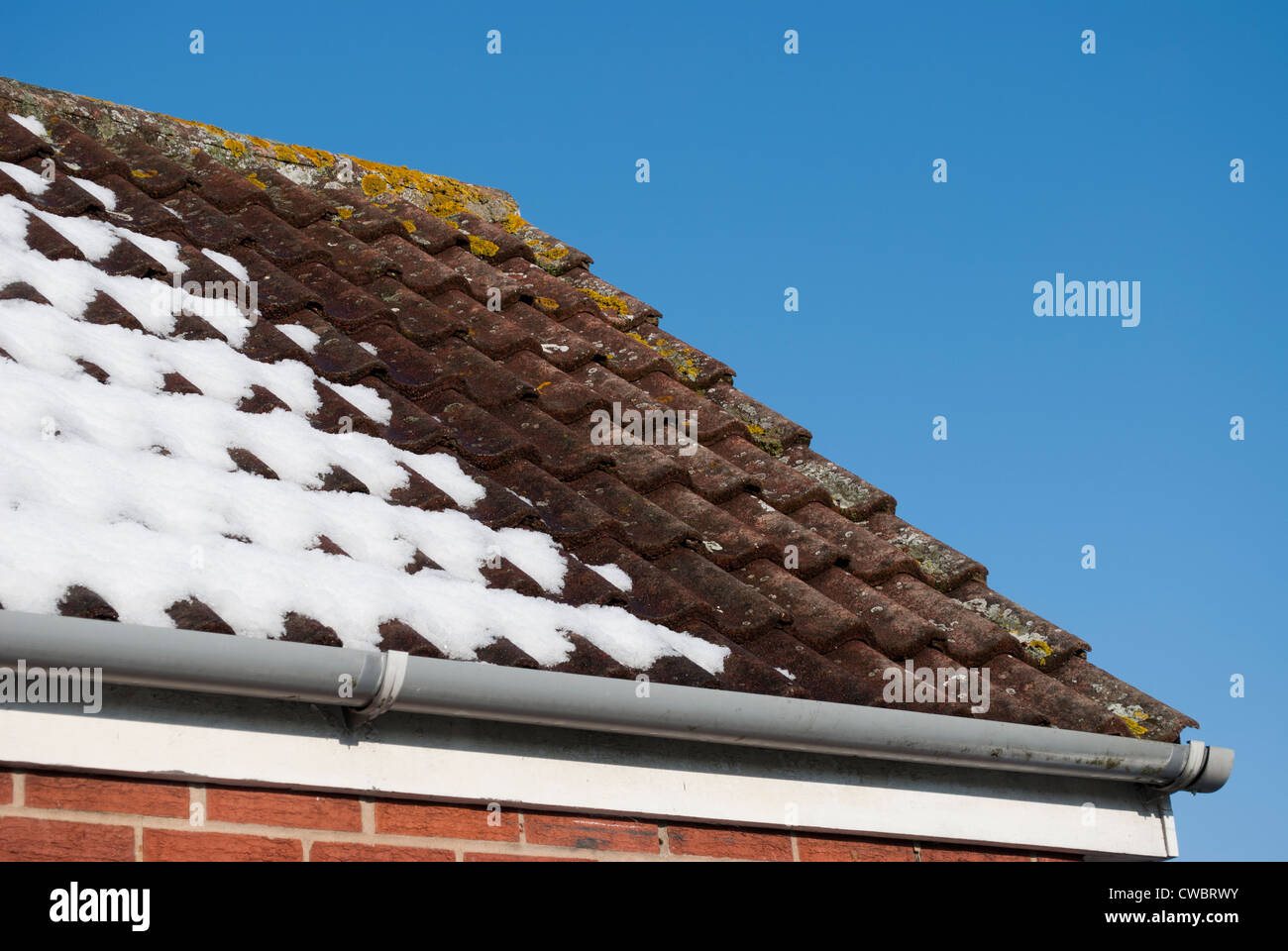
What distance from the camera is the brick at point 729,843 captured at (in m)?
2.93

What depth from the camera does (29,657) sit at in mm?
2109

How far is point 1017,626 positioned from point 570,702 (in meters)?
2.09

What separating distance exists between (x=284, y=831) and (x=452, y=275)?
2.80 meters

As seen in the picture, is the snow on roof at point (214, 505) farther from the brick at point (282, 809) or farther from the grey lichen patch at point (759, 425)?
the grey lichen patch at point (759, 425)

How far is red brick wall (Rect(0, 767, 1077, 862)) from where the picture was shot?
87.7 inches

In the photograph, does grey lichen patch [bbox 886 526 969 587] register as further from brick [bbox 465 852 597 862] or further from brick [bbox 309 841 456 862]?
brick [bbox 309 841 456 862]

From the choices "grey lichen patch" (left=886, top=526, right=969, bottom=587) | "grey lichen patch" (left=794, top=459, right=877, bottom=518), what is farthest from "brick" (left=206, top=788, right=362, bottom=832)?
"grey lichen patch" (left=794, top=459, right=877, bottom=518)

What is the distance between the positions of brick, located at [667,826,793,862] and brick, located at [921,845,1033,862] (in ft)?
1.49

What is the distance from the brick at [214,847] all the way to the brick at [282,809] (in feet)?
0.10

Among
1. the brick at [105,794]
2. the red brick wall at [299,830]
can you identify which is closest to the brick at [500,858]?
the red brick wall at [299,830]

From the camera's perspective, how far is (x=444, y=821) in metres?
2.64
